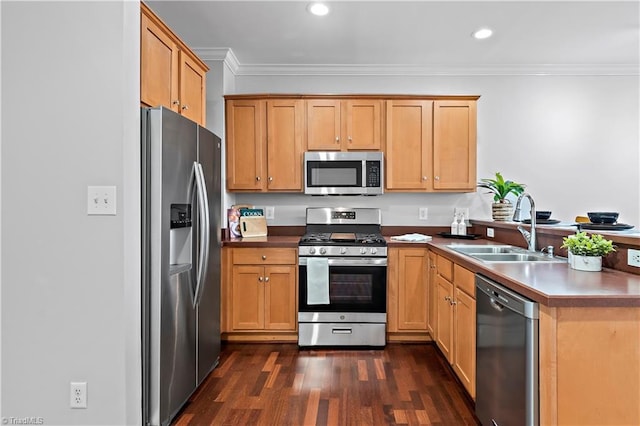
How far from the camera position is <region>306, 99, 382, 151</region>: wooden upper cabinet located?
3654 mm

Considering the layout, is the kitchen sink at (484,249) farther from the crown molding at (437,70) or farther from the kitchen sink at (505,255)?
the crown molding at (437,70)

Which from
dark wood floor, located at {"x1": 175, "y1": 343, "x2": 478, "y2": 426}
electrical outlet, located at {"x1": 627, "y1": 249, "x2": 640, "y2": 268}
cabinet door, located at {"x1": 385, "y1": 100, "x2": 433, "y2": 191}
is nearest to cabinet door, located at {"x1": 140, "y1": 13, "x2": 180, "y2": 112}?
dark wood floor, located at {"x1": 175, "y1": 343, "x2": 478, "y2": 426}

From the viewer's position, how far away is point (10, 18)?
171 centimetres

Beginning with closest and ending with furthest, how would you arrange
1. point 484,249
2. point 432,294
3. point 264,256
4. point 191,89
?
point 191,89 < point 484,249 < point 432,294 < point 264,256

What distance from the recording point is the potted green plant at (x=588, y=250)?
186cm

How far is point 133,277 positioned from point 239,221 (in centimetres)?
185

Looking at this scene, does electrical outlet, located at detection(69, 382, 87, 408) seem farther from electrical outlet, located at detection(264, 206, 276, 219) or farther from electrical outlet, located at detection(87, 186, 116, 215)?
electrical outlet, located at detection(264, 206, 276, 219)

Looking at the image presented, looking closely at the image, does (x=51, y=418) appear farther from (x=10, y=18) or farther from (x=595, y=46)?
(x=595, y=46)

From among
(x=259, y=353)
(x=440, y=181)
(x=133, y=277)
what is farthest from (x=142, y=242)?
(x=440, y=181)

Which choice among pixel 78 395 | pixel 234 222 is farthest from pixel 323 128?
pixel 78 395

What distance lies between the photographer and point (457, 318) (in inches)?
98.4

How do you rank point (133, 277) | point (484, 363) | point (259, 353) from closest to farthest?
point (133, 277) → point (484, 363) → point (259, 353)

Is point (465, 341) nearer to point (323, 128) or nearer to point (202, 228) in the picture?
point (202, 228)

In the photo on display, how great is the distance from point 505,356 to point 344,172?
225cm
